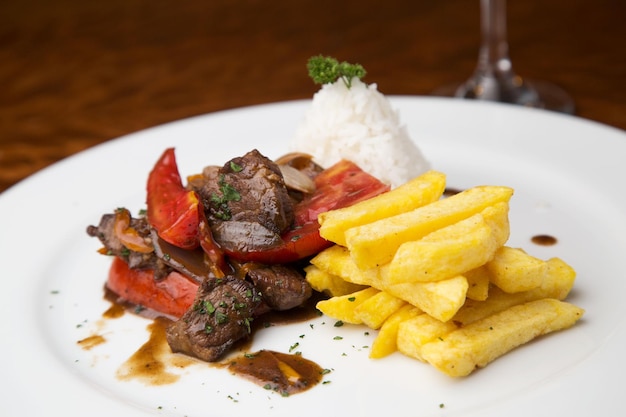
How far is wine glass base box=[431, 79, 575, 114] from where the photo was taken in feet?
23.1

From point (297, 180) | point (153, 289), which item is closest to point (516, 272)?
point (297, 180)

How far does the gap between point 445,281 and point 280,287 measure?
37.6 inches

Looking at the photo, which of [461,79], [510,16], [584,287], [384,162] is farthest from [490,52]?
[584,287]

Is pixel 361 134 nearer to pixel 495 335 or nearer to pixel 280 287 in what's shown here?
pixel 280 287

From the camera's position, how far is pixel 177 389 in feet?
12.3

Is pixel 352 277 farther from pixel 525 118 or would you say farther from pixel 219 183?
pixel 525 118

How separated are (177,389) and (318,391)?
0.63 meters

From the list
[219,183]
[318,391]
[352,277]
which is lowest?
[318,391]

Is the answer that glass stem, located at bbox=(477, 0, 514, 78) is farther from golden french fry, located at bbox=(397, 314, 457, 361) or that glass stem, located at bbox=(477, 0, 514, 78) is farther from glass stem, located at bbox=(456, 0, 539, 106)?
golden french fry, located at bbox=(397, 314, 457, 361)

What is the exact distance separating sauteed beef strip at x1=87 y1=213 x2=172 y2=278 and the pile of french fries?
97 centimetres

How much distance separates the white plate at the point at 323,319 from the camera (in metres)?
3.52

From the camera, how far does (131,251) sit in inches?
175

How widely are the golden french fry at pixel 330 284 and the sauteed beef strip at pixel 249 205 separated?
25 centimetres

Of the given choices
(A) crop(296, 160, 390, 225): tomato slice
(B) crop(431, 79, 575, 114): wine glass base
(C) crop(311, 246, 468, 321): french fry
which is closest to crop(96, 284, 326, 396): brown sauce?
(C) crop(311, 246, 468, 321): french fry
